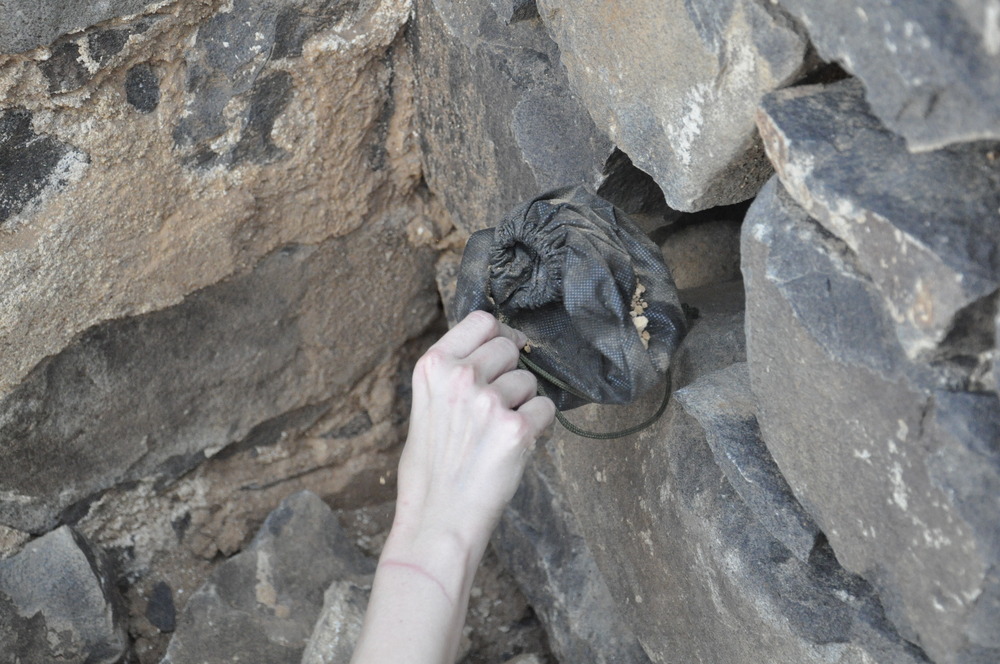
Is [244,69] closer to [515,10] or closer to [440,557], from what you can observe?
[515,10]

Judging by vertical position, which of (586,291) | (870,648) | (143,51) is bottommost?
(870,648)

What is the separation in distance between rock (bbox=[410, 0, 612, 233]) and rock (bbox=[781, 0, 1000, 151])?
0.54 m

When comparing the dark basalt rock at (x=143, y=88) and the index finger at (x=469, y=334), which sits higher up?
the dark basalt rock at (x=143, y=88)

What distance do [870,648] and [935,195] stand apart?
Result: 54cm

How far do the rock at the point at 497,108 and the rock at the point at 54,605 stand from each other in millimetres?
989

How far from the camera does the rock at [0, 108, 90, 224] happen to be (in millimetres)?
1476

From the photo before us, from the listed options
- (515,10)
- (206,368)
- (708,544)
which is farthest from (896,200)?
(206,368)

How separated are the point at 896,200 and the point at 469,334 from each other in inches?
20.5

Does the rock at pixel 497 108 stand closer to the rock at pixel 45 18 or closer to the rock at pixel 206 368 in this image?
the rock at pixel 206 368

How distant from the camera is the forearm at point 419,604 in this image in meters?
1.10

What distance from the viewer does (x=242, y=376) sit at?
1.95m

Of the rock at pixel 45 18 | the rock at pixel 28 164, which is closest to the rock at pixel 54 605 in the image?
the rock at pixel 28 164

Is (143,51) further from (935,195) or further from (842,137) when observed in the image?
(935,195)

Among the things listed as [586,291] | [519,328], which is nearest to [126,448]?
[519,328]
